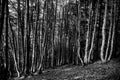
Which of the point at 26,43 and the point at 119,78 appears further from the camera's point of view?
the point at 26,43

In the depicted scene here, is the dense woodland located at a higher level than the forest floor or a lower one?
higher

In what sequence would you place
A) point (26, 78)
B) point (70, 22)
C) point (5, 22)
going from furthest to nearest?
point (70, 22)
point (26, 78)
point (5, 22)

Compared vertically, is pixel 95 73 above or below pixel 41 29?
below

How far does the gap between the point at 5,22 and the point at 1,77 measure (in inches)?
79.1

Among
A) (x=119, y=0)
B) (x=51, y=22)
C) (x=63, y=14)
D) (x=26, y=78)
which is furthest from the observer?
(x=63, y=14)

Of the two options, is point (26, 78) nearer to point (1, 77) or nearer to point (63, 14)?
point (1, 77)

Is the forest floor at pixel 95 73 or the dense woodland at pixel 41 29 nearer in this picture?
the forest floor at pixel 95 73

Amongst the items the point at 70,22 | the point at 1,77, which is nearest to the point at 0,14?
the point at 1,77

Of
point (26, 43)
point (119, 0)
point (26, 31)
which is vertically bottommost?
point (26, 43)

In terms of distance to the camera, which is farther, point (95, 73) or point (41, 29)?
point (41, 29)

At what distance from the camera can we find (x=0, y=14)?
447cm

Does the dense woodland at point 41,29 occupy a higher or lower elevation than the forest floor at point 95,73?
higher

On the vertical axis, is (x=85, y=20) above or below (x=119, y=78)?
above

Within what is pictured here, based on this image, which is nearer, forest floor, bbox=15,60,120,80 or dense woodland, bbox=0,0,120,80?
forest floor, bbox=15,60,120,80
